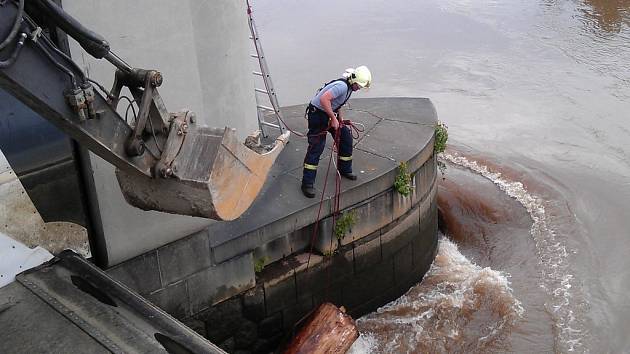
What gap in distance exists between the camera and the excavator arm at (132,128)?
452 cm

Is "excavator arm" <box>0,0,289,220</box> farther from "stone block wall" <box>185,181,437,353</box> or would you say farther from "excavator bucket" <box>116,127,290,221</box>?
"stone block wall" <box>185,181,437,353</box>

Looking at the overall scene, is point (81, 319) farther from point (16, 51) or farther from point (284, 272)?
point (284, 272)

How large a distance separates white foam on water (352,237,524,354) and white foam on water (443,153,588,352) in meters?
0.59

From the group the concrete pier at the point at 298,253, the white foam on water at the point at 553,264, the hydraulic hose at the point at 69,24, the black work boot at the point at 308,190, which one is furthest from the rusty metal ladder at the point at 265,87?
the white foam on water at the point at 553,264

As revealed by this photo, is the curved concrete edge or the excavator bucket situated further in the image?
the curved concrete edge

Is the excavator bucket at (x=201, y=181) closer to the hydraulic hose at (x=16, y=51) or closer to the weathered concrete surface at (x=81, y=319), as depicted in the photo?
the weathered concrete surface at (x=81, y=319)

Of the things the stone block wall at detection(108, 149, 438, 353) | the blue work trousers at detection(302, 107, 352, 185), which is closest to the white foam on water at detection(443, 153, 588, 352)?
→ the stone block wall at detection(108, 149, 438, 353)

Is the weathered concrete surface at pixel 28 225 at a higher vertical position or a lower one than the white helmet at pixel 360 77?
lower

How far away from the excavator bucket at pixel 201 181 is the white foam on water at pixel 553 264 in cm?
528

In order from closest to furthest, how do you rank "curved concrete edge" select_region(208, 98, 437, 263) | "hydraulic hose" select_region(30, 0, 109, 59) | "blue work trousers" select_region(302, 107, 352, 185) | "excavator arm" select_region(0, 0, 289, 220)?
"excavator arm" select_region(0, 0, 289, 220) → "hydraulic hose" select_region(30, 0, 109, 59) → "curved concrete edge" select_region(208, 98, 437, 263) → "blue work trousers" select_region(302, 107, 352, 185)

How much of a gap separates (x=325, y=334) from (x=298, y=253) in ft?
3.53

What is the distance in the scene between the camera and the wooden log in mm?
7461

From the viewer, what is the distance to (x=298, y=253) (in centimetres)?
811

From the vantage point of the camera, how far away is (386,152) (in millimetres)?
9102
